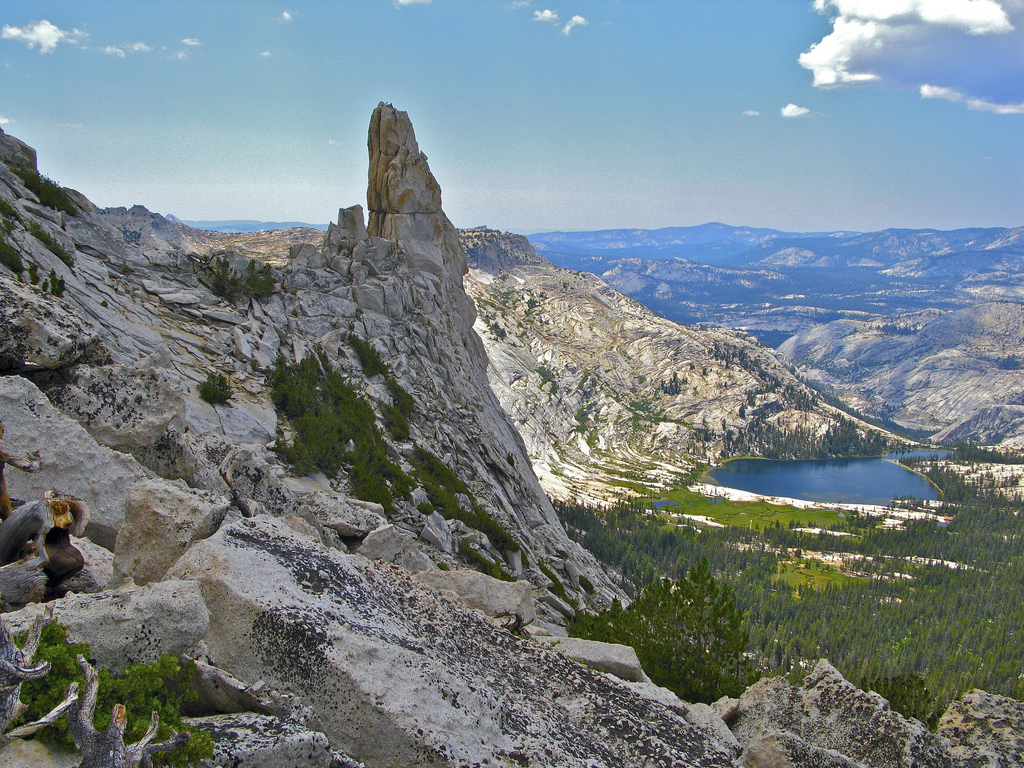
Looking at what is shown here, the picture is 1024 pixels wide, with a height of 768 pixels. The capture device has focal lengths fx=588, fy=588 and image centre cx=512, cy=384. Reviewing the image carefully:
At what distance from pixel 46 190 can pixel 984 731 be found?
54.4 meters

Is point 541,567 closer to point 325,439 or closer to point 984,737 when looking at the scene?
point 325,439

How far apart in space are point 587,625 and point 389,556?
41.8 ft

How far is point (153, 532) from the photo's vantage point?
447 inches

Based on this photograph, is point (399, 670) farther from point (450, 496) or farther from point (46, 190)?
point (46, 190)

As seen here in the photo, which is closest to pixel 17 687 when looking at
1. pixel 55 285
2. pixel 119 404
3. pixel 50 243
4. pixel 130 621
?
pixel 130 621

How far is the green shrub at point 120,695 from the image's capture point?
256 inches

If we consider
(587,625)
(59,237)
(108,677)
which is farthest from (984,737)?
(59,237)

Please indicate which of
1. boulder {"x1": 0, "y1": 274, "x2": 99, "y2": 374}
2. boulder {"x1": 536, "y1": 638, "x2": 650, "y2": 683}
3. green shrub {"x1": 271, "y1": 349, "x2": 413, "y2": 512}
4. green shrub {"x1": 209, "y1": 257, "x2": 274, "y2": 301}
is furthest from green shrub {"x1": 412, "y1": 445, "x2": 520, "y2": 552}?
boulder {"x1": 0, "y1": 274, "x2": 99, "y2": 374}

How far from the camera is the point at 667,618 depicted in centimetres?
2402

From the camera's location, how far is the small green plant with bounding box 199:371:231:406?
29.7m

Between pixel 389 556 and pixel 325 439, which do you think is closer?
pixel 389 556

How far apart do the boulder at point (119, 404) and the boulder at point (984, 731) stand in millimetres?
23313

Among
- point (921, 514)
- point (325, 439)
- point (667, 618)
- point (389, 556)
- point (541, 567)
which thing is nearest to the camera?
point (389, 556)

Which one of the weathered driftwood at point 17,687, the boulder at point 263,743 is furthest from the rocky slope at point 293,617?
the weathered driftwood at point 17,687
